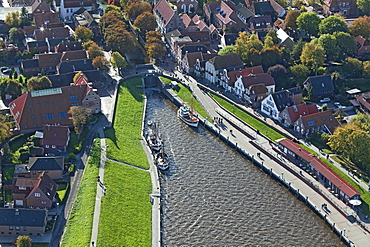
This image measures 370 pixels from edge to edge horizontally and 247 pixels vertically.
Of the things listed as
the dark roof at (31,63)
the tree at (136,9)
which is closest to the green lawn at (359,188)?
the dark roof at (31,63)

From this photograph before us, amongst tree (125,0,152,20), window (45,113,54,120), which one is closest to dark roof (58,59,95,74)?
window (45,113,54,120)

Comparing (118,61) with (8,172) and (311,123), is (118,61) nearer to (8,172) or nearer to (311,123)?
(8,172)

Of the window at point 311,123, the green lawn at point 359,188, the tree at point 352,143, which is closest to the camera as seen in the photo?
the green lawn at point 359,188

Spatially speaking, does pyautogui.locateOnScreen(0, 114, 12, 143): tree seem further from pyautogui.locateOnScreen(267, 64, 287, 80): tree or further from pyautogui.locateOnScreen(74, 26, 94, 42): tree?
pyautogui.locateOnScreen(267, 64, 287, 80): tree

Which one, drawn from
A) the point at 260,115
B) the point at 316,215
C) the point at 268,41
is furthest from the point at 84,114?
the point at 268,41

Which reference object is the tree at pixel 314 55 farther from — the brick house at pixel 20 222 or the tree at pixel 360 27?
the brick house at pixel 20 222

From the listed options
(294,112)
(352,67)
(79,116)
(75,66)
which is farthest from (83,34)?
(352,67)
